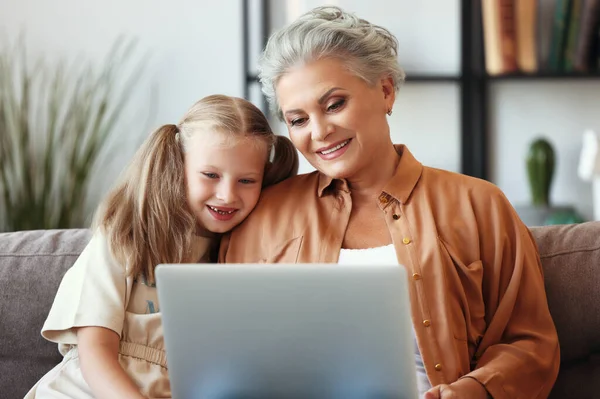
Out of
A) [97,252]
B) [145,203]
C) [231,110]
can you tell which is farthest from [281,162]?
[97,252]

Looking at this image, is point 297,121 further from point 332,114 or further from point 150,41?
point 150,41

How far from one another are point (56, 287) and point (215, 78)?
1.92 meters

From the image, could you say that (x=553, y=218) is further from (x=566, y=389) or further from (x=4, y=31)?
(x=4, y=31)

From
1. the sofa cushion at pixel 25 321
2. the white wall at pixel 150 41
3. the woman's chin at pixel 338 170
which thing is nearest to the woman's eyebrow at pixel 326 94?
the woman's chin at pixel 338 170

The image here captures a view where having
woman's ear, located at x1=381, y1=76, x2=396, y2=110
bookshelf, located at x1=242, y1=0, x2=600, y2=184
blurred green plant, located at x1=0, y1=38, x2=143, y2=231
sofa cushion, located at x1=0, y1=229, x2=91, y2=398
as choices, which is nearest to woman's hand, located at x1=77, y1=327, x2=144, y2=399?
sofa cushion, located at x1=0, y1=229, x2=91, y2=398

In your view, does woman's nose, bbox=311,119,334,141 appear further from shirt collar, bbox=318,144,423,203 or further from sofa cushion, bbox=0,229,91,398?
sofa cushion, bbox=0,229,91,398

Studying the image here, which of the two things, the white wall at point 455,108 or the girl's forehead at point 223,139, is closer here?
the girl's forehead at point 223,139

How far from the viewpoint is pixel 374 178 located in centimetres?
198

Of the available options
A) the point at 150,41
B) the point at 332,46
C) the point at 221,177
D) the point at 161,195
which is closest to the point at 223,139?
the point at 221,177

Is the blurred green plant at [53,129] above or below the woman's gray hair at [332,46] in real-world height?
below

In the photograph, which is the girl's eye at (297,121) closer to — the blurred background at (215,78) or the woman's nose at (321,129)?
the woman's nose at (321,129)

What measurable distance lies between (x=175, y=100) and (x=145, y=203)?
1.93m

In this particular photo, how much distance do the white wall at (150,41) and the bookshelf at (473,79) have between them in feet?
0.51

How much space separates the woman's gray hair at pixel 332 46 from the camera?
6.14 ft
